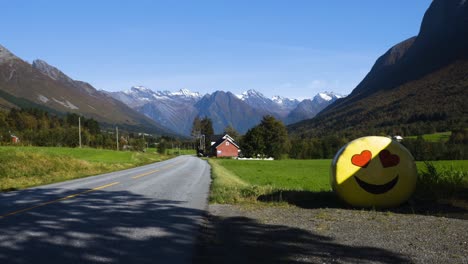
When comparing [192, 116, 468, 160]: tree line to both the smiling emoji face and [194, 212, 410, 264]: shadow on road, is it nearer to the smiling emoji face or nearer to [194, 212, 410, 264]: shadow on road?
the smiling emoji face

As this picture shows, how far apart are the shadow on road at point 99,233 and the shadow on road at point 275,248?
1.42 ft

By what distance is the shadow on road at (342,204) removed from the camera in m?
10.1

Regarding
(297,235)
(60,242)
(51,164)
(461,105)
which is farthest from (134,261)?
(461,105)

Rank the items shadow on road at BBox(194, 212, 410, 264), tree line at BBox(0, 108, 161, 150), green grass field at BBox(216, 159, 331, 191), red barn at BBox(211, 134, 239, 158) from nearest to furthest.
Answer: shadow on road at BBox(194, 212, 410, 264), green grass field at BBox(216, 159, 331, 191), tree line at BBox(0, 108, 161, 150), red barn at BBox(211, 134, 239, 158)

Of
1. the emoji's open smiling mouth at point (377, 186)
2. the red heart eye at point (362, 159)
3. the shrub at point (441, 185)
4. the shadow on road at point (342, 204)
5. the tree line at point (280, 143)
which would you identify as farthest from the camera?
the tree line at point (280, 143)

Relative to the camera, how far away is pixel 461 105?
6201 inches

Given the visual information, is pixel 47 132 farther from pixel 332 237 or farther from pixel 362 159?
pixel 332 237

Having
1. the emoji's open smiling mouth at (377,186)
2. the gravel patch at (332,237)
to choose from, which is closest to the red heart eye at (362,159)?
the emoji's open smiling mouth at (377,186)

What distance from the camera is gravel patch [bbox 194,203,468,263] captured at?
20.4 feet

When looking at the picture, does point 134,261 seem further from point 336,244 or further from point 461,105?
point 461,105

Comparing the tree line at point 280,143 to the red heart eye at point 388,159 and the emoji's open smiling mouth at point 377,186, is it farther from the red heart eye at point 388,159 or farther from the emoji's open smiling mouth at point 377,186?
the emoji's open smiling mouth at point 377,186

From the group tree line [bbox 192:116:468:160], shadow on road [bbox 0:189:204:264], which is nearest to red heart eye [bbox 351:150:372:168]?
shadow on road [bbox 0:189:204:264]

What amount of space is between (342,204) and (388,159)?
186cm

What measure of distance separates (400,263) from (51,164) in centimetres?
2875
